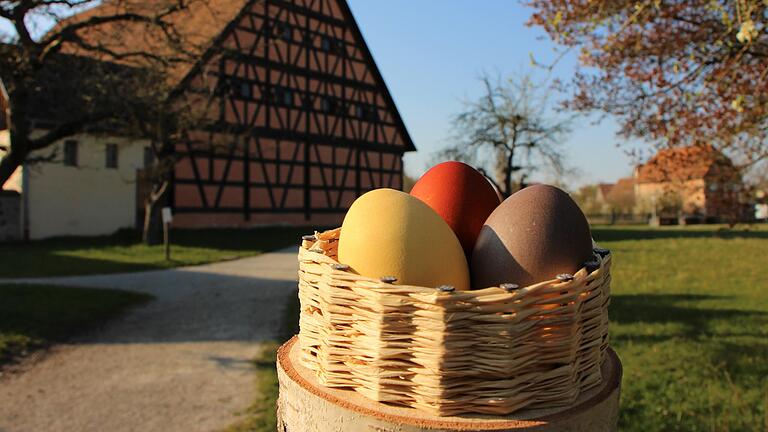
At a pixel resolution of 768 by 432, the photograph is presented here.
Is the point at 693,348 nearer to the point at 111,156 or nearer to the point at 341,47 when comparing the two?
the point at 111,156

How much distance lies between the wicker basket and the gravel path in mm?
3456

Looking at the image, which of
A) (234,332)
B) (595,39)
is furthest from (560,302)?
(234,332)

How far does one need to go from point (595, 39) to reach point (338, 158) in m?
20.2

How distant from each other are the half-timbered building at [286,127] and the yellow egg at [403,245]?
15650 mm

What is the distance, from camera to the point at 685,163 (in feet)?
15.9

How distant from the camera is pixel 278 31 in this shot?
70.6 ft

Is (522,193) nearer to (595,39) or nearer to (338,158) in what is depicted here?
(595,39)

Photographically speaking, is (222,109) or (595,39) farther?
(222,109)

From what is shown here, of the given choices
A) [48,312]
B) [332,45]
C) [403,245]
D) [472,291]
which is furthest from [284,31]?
[472,291]

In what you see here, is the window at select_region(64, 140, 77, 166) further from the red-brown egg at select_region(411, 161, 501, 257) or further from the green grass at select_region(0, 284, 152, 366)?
the red-brown egg at select_region(411, 161, 501, 257)

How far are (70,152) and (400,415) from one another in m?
19.3

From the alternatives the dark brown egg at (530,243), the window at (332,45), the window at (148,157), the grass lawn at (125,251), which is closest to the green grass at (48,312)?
the grass lawn at (125,251)

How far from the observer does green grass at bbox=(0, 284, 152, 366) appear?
618cm

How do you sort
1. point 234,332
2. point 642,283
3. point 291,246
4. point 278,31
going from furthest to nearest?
point 278,31 < point 291,246 < point 642,283 < point 234,332
